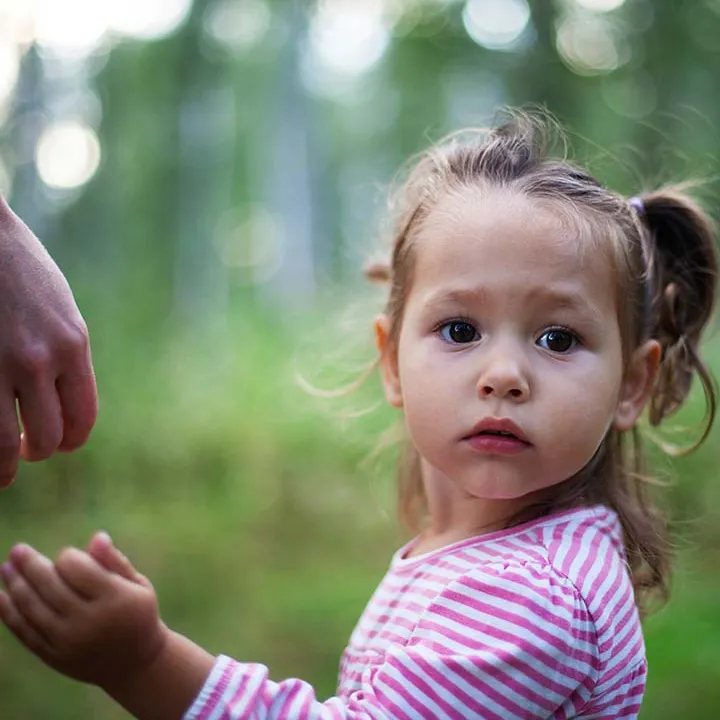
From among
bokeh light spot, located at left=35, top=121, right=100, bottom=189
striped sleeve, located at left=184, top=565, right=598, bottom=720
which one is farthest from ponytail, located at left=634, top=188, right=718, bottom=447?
bokeh light spot, located at left=35, top=121, right=100, bottom=189

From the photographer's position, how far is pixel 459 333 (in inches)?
52.9

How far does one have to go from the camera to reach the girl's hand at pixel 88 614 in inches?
46.4

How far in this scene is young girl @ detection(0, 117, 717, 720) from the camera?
115 centimetres

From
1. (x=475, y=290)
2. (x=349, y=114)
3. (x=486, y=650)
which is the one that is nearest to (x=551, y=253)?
(x=475, y=290)

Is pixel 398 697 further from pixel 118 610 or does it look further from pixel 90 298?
pixel 90 298

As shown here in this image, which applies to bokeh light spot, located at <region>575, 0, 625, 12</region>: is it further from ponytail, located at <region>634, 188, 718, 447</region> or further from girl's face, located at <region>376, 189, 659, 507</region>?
girl's face, located at <region>376, 189, 659, 507</region>

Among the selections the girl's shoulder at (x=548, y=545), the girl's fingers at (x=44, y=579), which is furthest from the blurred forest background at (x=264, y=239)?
the girl's fingers at (x=44, y=579)

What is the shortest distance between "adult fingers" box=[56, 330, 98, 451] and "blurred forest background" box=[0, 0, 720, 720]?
0.73 m

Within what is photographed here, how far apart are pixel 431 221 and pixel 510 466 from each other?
380 millimetres

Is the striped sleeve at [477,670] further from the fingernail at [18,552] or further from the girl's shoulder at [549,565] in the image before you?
the fingernail at [18,552]

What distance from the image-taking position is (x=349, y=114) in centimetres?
1577

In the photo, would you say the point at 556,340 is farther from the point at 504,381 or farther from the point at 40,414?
the point at 40,414

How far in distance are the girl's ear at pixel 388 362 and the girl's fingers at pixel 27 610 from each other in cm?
59

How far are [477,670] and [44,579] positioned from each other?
0.51 meters
